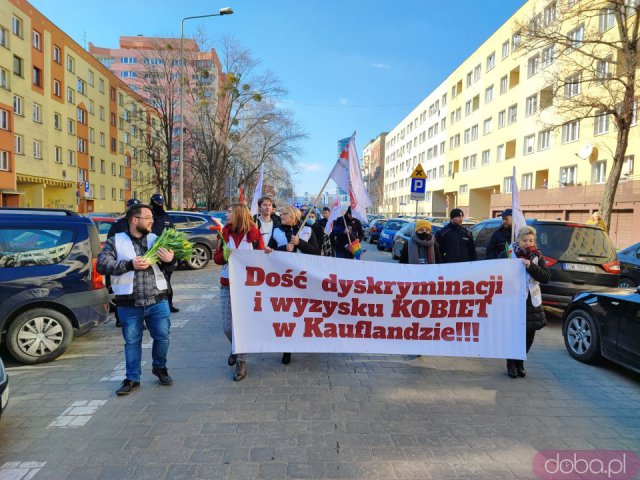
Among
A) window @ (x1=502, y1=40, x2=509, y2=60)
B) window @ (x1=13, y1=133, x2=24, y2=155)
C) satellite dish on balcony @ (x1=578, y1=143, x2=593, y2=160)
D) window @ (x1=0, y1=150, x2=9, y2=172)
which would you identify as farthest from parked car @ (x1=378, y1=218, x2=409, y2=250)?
window @ (x1=502, y1=40, x2=509, y2=60)

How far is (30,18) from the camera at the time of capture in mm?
31844

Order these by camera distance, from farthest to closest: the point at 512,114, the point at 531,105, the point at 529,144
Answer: the point at 512,114 → the point at 529,144 → the point at 531,105

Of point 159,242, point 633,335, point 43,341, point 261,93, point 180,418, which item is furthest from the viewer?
point 261,93

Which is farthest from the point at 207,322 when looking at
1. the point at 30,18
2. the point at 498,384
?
the point at 30,18

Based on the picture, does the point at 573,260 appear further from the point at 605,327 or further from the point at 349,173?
the point at 349,173

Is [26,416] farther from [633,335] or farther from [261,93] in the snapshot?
[261,93]

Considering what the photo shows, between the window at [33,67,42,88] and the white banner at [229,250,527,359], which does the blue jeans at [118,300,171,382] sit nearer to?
the white banner at [229,250,527,359]

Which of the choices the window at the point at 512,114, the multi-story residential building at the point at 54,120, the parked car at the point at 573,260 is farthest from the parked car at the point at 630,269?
the window at the point at 512,114

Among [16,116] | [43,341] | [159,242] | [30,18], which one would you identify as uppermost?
[30,18]

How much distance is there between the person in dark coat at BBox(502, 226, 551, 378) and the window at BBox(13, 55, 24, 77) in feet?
118

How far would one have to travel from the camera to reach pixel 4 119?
28734mm

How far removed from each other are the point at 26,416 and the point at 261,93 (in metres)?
36.8

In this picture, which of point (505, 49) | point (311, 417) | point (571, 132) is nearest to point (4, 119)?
point (311, 417)

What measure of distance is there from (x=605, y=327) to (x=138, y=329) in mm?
5137
